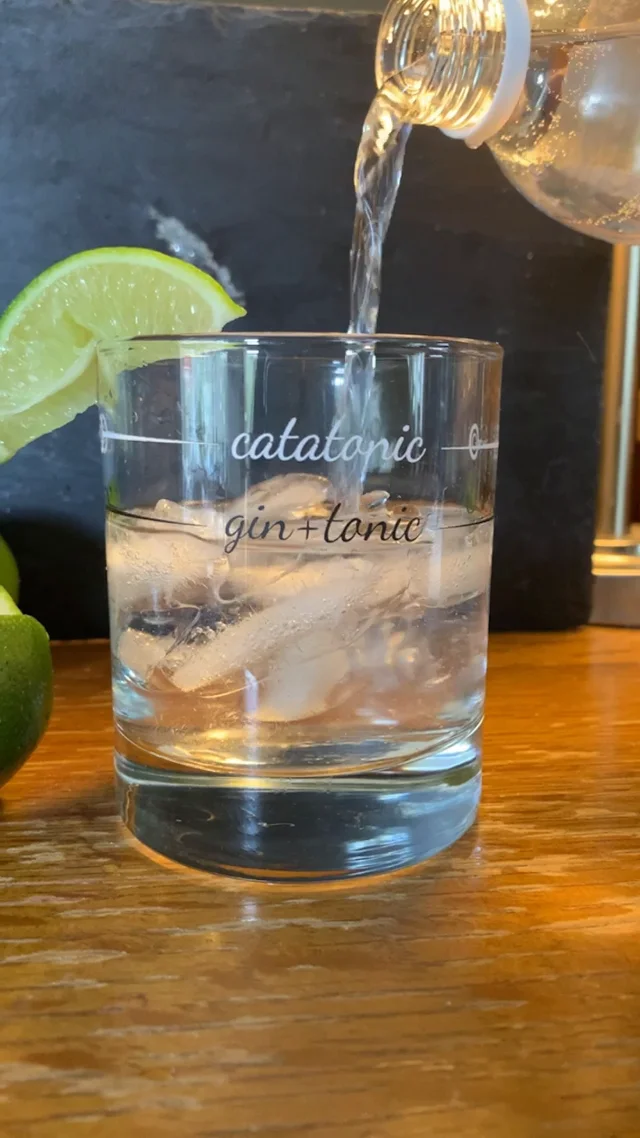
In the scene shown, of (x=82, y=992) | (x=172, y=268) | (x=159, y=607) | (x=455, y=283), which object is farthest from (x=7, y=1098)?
(x=455, y=283)

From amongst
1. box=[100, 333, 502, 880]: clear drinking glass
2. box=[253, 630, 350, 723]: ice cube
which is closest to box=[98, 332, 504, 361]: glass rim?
box=[100, 333, 502, 880]: clear drinking glass

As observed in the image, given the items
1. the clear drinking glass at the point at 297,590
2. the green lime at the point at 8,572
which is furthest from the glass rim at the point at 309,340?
the green lime at the point at 8,572

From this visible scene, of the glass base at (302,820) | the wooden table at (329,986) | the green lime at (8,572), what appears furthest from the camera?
the green lime at (8,572)

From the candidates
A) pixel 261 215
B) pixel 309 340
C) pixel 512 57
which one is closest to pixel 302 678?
pixel 309 340

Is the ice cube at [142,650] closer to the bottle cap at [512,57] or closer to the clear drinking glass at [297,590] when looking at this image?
the clear drinking glass at [297,590]

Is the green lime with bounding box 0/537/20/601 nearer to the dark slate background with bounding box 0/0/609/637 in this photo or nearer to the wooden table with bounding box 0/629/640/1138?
the dark slate background with bounding box 0/0/609/637

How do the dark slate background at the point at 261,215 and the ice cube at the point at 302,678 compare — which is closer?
the ice cube at the point at 302,678

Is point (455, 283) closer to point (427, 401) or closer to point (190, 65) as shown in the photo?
point (190, 65)
